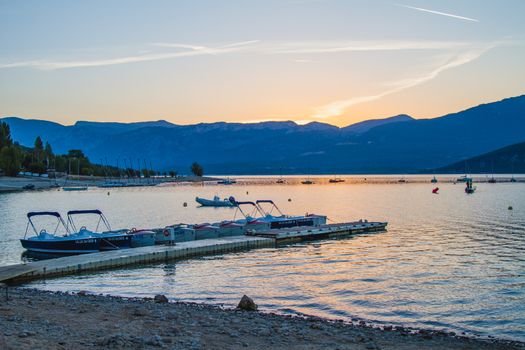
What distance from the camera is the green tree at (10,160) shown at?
6998 inches

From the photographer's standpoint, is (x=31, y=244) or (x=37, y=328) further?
(x=31, y=244)

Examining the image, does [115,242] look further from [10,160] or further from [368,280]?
[10,160]

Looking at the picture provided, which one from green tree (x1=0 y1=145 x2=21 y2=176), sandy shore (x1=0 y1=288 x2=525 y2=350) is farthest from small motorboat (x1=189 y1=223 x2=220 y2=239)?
green tree (x1=0 y1=145 x2=21 y2=176)

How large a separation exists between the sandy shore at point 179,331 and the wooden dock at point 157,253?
28.6ft

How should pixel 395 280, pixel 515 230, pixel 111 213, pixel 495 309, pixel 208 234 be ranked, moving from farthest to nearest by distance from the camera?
pixel 111 213
pixel 515 230
pixel 208 234
pixel 395 280
pixel 495 309

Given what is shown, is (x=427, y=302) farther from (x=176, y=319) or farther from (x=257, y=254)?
(x=257, y=254)

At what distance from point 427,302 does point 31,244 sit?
91.3ft

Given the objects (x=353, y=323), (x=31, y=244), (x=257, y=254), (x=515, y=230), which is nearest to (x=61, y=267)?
(x=31, y=244)

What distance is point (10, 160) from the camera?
178 metres

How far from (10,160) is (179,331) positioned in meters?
177

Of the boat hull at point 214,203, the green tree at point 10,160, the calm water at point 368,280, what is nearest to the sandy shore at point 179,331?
the calm water at point 368,280

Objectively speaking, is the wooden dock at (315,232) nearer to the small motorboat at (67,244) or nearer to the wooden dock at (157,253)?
the wooden dock at (157,253)

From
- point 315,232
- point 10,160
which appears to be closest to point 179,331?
point 315,232

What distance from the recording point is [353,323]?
2116 centimetres
